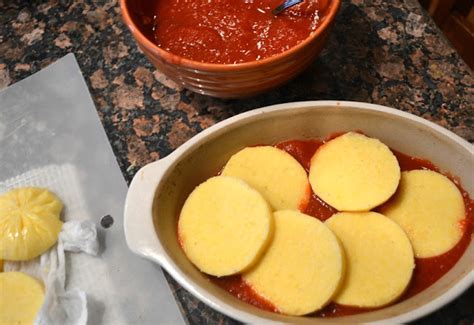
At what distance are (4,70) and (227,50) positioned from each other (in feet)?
2.42

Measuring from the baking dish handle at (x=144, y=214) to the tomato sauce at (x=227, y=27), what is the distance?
28cm

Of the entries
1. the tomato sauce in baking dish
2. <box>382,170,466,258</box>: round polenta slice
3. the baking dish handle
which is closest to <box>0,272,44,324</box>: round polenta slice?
the baking dish handle

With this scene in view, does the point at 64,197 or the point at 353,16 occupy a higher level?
the point at 353,16

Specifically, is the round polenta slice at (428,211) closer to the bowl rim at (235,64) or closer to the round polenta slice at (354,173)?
the round polenta slice at (354,173)

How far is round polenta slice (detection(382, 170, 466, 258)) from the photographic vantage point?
95cm

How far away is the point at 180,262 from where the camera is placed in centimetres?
91

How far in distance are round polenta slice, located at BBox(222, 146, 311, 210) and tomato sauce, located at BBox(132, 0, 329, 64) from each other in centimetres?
21

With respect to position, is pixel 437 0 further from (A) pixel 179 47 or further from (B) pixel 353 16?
(A) pixel 179 47

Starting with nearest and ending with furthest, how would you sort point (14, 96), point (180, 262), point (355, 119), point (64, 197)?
point (180, 262)
point (355, 119)
point (64, 197)
point (14, 96)

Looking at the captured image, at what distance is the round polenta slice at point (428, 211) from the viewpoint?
95 cm

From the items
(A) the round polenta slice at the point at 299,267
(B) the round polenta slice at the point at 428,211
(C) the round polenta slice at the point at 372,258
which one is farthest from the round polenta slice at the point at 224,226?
(B) the round polenta slice at the point at 428,211

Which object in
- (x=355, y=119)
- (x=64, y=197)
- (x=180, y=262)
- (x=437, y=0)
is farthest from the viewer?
(x=437, y=0)

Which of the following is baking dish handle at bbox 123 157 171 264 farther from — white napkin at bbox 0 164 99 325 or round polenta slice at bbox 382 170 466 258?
round polenta slice at bbox 382 170 466 258

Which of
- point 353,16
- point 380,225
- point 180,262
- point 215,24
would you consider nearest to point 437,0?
point 353,16
